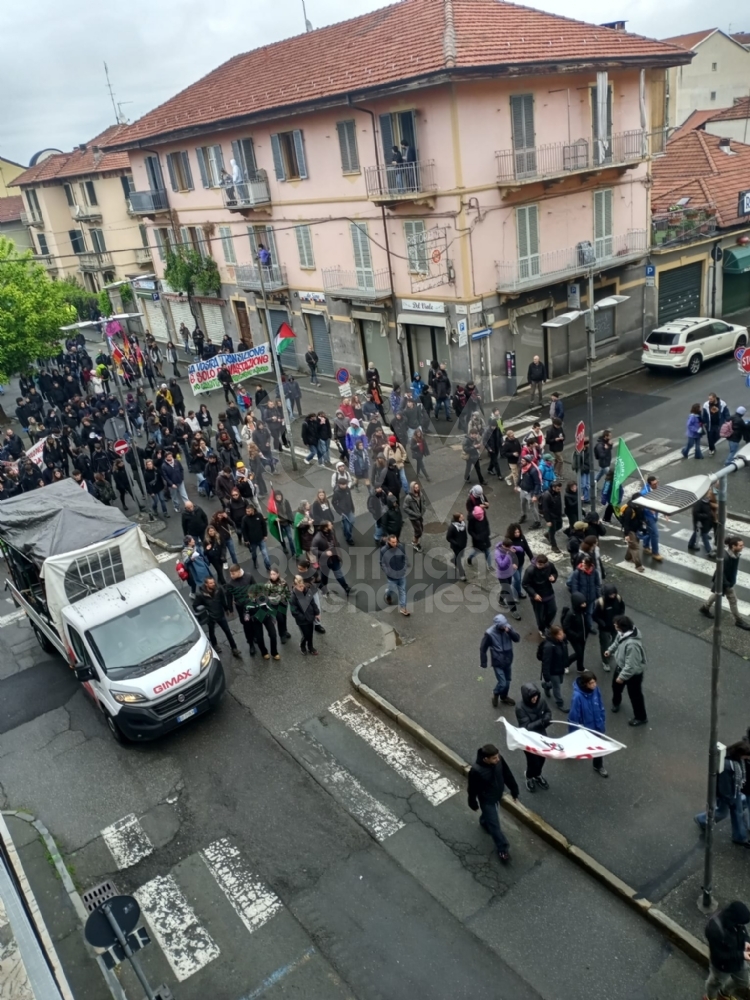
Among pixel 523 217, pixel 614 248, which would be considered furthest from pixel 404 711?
pixel 614 248

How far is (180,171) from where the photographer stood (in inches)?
1328

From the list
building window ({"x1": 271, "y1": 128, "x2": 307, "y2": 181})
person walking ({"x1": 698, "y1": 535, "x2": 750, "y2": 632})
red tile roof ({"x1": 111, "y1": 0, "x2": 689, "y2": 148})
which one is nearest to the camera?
person walking ({"x1": 698, "y1": 535, "x2": 750, "y2": 632})

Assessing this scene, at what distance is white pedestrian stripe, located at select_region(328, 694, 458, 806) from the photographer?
9656 millimetres

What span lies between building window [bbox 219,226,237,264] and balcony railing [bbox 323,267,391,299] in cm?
702

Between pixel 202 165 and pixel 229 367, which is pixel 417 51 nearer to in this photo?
pixel 229 367

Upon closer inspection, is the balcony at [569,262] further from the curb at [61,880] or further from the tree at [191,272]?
the curb at [61,880]

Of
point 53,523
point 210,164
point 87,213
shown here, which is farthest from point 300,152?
point 87,213

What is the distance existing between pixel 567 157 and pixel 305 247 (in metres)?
9.64

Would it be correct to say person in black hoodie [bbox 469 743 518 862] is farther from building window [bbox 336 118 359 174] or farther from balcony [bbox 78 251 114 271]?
balcony [bbox 78 251 114 271]

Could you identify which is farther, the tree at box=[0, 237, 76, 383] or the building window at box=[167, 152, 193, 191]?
the building window at box=[167, 152, 193, 191]

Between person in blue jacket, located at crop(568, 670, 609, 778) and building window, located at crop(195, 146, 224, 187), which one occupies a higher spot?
building window, located at crop(195, 146, 224, 187)

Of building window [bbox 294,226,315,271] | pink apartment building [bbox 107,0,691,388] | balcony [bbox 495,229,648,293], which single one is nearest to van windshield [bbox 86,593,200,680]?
pink apartment building [bbox 107,0,691,388]

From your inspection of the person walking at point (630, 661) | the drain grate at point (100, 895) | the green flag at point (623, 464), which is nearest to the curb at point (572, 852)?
the person walking at point (630, 661)

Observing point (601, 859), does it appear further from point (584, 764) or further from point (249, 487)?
point (249, 487)
